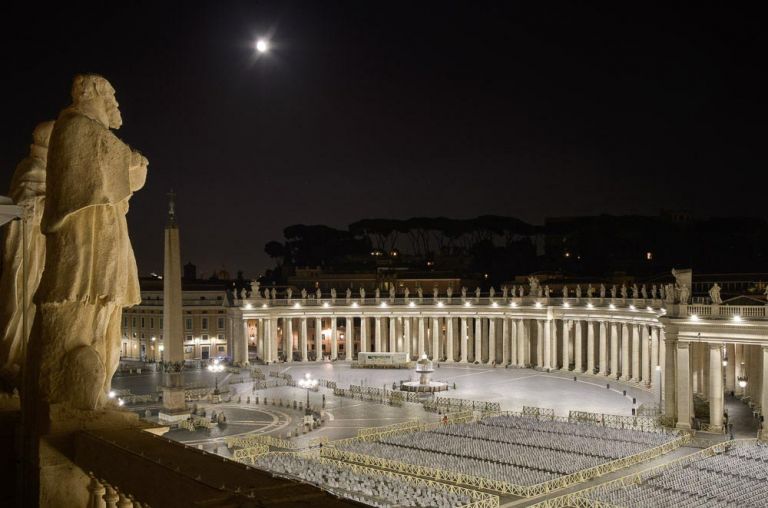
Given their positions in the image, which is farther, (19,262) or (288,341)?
(288,341)

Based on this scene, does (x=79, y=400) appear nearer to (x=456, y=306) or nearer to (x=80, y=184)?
(x=80, y=184)

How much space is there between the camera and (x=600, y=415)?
4628 cm

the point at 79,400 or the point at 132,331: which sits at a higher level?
the point at 79,400

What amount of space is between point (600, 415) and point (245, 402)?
24.4 meters

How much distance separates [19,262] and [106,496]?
3990 millimetres

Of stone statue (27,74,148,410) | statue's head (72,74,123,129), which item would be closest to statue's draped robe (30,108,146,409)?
stone statue (27,74,148,410)

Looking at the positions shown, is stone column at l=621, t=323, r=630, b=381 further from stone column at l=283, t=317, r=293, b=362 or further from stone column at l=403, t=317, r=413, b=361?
stone column at l=283, t=317, r=293, b=362

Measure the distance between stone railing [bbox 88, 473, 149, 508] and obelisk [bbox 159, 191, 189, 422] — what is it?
41.2 metres

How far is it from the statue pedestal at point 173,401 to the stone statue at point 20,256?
38.9 meters

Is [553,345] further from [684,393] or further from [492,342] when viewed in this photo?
[684,393]

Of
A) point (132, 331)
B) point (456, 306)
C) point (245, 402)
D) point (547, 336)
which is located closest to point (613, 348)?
point (547, 336)

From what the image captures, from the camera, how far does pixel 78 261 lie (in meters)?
7.98

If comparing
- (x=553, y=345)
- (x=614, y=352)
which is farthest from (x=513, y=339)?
(x=614, y=352)

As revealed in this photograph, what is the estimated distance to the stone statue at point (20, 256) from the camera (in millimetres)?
9828
